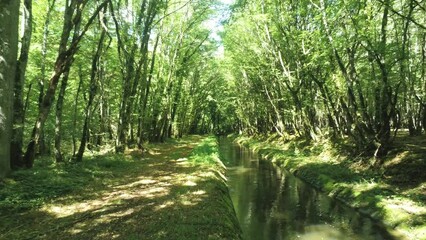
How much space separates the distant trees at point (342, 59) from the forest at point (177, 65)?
0.35 ft

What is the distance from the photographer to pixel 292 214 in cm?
1255

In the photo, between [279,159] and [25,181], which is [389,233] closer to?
[25,181]

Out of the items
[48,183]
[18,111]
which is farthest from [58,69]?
[48,183]

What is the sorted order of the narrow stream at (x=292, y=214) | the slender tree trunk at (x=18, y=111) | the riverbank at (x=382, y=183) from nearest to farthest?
the narrow stream at (x=292, y=214) → the riverbank at (x=382, y=183) → the slender tree trunk at (x=18, y=111)

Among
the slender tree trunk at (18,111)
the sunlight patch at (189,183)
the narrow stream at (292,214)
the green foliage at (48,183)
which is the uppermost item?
the slender tree trunk at (18,111)

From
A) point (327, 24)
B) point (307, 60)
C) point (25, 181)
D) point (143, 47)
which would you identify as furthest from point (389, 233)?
point (143, 47)

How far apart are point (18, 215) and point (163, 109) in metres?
24.4

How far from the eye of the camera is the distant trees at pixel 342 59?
52.2ft

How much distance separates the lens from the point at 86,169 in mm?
13938

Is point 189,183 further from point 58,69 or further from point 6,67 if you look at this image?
point 6,67

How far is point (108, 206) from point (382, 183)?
452 inches

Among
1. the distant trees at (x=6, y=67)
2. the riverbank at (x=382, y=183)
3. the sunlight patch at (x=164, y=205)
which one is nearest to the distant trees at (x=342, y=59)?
the riverbank at (x=382, y=183)

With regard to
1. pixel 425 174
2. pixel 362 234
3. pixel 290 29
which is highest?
pixel 290 29

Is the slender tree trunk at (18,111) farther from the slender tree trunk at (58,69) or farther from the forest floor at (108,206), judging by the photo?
the forest floor at (108,206)
